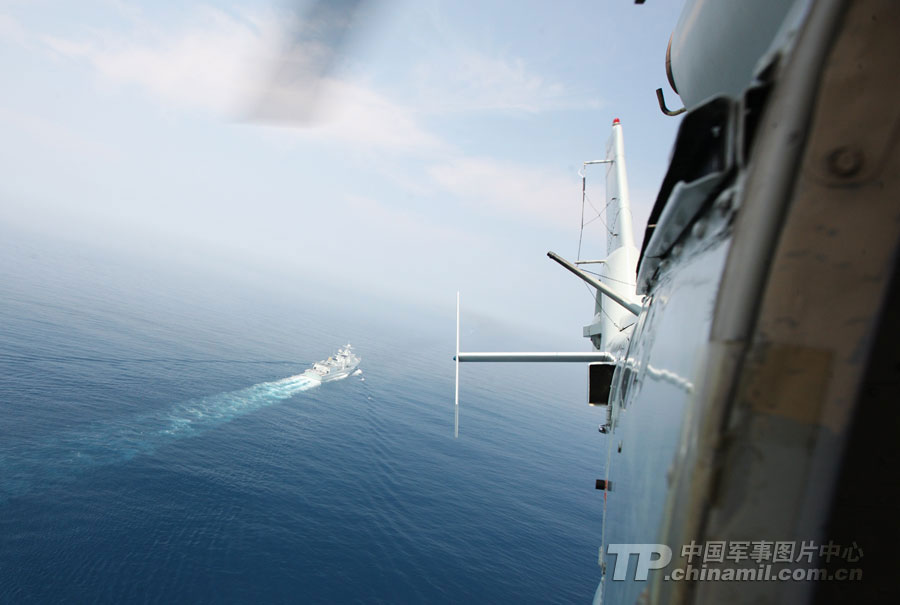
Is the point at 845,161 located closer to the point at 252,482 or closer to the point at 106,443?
the point at 252,482

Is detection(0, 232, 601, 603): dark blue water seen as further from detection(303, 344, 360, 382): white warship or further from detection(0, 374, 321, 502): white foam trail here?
detection(303, 344, 360, 382): white warship

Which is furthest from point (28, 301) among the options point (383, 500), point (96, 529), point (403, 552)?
point (403, 552)

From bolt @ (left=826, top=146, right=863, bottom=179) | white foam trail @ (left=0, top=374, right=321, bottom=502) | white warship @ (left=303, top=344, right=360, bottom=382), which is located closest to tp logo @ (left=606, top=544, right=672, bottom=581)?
bolt @ (left=826, top=146, right=863, bottom=179)

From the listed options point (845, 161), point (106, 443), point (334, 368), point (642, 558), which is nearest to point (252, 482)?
point (106, 443)

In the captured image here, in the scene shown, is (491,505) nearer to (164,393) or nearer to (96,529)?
(96,529)

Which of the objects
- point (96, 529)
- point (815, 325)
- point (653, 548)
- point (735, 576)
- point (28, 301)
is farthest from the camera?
point (28, 301)

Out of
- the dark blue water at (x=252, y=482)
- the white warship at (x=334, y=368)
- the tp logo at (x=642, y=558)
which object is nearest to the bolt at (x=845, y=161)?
the tp logo at (x=642, y=558)

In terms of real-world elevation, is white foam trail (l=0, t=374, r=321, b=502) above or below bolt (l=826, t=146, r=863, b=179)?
below
